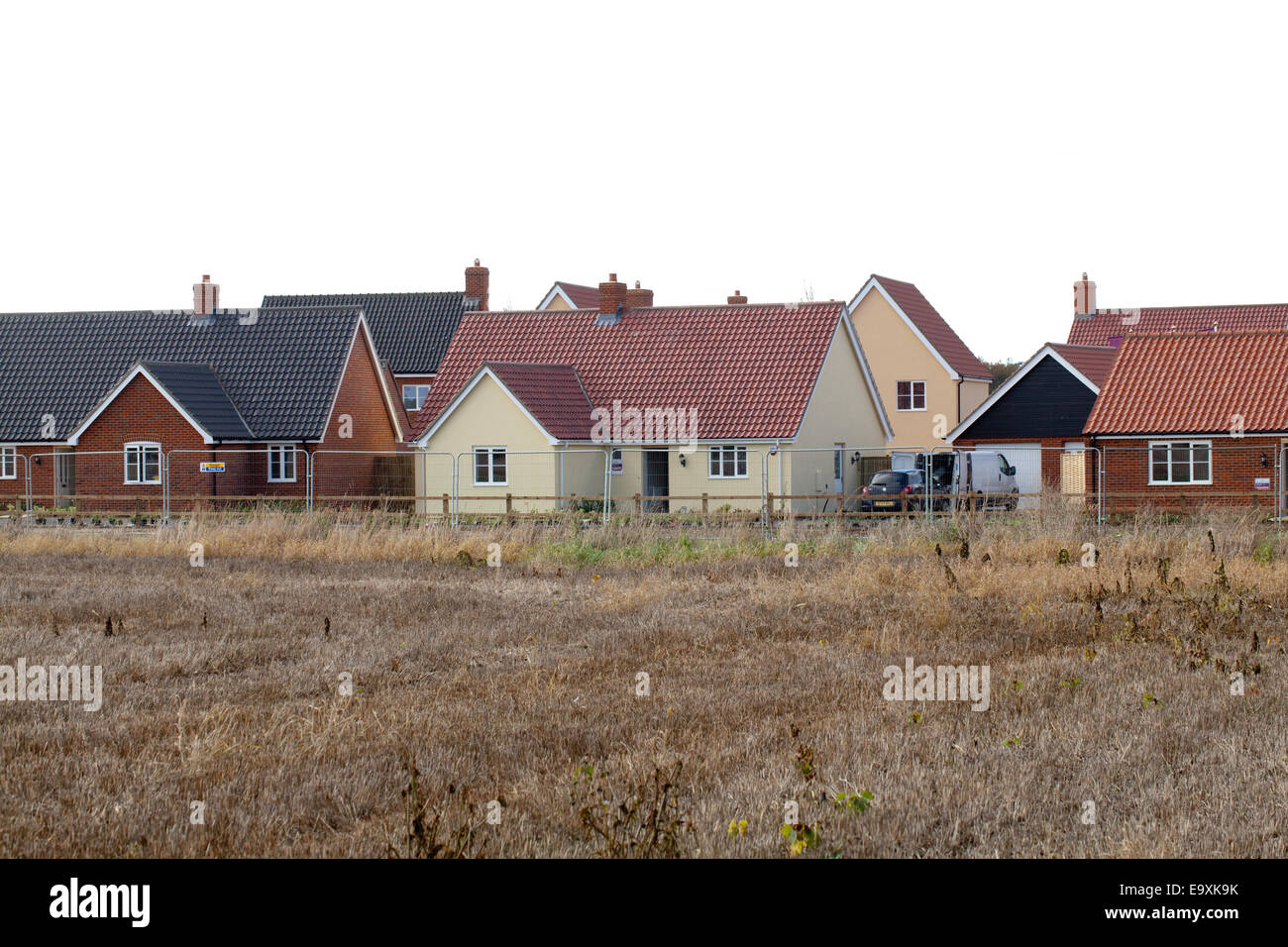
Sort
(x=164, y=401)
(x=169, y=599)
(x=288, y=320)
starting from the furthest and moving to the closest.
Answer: (x=288, y=320) < (x=164, y=401) < (x=169, y=599)

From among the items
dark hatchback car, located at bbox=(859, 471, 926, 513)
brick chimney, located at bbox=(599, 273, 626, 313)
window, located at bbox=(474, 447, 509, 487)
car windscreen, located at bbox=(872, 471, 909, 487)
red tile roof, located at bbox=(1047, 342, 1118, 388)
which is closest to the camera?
dark hatchback car, located at bbox=(859, 471, 926, 513)

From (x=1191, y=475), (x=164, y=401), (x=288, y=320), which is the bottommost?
(x=1191, y=475)

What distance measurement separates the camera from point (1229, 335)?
4003 centimetres

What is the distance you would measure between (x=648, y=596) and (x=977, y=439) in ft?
91.8

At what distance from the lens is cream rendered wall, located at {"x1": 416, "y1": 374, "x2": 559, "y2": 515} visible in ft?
133

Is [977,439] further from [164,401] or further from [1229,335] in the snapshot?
→ [164,401]

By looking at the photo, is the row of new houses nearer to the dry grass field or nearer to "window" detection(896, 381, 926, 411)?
"window" detection(896, 381, 926, 411)

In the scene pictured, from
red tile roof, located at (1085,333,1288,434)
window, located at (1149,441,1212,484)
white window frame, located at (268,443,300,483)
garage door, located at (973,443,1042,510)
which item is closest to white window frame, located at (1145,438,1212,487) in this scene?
window, located at (1149,441,1212,484)

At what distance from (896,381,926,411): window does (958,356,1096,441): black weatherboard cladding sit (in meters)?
10.2

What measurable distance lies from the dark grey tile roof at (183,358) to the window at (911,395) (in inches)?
803

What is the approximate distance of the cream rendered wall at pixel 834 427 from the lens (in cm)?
4091

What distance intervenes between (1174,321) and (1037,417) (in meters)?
20.0

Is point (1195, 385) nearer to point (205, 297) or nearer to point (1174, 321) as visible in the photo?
point (1174, 321)
